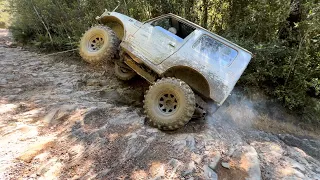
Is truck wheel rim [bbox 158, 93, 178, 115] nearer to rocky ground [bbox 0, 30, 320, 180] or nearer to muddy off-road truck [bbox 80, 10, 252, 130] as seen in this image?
muddy off-road truck [bbox 80, 10, 252, 130]

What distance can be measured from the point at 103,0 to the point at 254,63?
4876 millimetres

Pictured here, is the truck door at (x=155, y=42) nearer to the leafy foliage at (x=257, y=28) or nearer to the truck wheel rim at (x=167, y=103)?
the truck wheel rim at (x=167, y=103)

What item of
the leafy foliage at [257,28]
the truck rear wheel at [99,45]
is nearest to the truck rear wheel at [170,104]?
the truck rear wheel at [99,45]

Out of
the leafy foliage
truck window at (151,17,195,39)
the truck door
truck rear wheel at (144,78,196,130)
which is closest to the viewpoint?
truck rear wheel at (144,78,196,130)

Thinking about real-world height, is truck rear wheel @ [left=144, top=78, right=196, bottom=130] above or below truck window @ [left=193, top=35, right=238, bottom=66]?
below

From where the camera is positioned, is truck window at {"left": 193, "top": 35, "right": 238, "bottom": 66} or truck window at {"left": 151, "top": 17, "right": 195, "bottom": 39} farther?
truck window at {"left": 151, "top": 17, "right": 195, "bottom": 39}

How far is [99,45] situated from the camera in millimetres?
5391

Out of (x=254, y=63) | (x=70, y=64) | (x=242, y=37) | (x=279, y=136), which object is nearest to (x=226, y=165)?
(x=279, y=136)

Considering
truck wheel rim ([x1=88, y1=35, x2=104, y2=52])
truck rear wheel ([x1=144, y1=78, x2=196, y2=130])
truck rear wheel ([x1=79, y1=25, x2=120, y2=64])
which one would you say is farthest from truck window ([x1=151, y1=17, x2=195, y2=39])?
truck rear wheel ([x1=144, y1=78, x2=196, y2=130])

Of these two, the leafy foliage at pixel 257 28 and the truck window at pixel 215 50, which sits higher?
the truck window at pixel 215 50

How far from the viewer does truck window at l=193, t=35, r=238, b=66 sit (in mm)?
4535

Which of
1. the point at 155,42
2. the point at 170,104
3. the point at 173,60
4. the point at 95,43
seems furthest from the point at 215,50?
the point at 95,43

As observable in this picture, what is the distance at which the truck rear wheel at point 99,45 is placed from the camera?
5047 mm

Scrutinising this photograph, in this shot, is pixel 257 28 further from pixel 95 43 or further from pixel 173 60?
pixel 95 43
